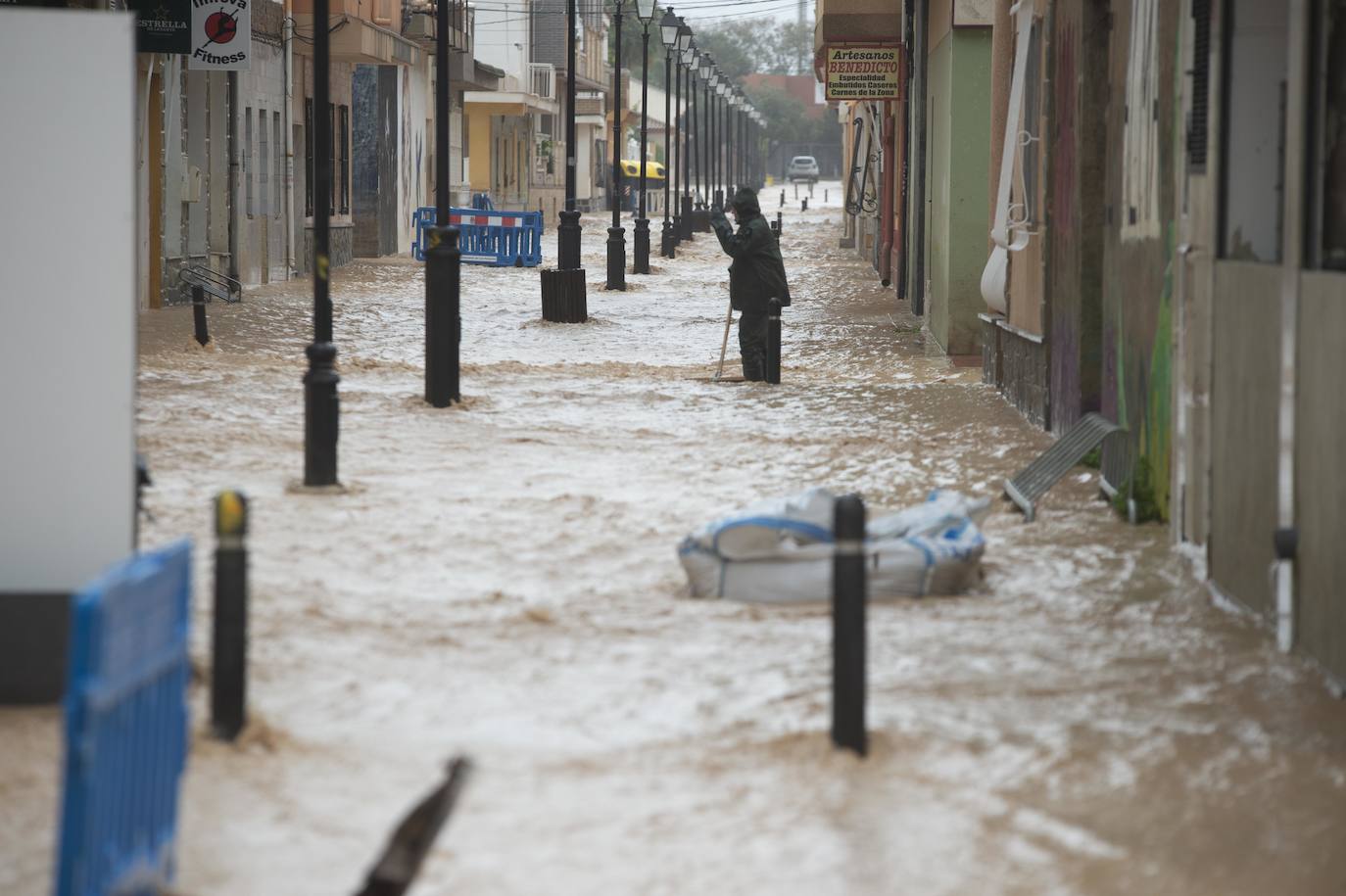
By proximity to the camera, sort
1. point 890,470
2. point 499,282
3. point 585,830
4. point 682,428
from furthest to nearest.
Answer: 1. point 499,282
2. point 682,428
3. point 890,470
4. point 585,830

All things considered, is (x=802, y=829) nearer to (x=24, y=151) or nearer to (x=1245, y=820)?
(x=1245, y=820)

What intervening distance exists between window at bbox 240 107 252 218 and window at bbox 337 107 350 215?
859 centimetres

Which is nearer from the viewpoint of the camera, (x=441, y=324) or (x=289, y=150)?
(x=441, y=324)

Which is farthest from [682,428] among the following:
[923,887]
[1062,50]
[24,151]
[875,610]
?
[923,887]

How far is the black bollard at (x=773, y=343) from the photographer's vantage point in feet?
55.0

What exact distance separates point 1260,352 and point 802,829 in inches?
129

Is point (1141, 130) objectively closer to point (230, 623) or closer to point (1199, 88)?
point (1199, 88)

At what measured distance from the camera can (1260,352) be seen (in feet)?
24.5

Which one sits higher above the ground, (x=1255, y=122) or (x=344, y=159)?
(x=344, y=159)

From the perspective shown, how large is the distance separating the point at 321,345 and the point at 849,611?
19.6 ft

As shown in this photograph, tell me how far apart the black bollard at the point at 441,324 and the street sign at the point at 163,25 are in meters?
8.63

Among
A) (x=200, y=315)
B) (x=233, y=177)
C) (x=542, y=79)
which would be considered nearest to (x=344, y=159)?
(x=233, y=177)

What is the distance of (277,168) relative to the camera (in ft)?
106

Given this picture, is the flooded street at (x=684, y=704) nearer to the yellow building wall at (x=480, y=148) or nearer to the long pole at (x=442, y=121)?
the long pole at (x=442, y=121)
